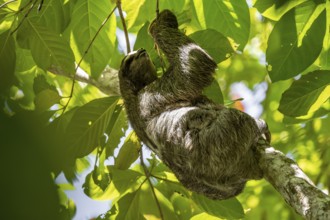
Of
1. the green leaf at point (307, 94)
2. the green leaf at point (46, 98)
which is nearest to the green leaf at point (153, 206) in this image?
the green leaf at point (46, 98)

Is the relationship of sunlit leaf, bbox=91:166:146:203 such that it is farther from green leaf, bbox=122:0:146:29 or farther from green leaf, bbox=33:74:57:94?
green leaf, bbox=122:0:146:29

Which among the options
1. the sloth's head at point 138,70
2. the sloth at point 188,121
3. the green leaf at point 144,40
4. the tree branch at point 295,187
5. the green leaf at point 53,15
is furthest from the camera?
the green leaf at point 144,40

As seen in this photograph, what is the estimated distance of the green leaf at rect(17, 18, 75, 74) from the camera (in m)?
4.48

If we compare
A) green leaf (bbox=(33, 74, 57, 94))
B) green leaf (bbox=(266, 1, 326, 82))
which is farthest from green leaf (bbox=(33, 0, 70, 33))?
green leaf (bbox=(266, 1, 326, 82))

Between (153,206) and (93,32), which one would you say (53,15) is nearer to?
(93,32)

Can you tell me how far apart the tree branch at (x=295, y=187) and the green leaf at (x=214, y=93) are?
142 centimetres

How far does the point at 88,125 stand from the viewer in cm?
457

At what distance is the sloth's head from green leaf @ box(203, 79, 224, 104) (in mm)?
767

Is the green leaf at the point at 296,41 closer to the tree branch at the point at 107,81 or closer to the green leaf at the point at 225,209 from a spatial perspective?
the green leaf at the point at 225,209

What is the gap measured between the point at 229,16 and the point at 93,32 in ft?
5.04

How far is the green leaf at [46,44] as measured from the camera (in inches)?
176

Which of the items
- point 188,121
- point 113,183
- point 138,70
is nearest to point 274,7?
point 188,121

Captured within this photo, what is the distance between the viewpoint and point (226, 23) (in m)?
4.62

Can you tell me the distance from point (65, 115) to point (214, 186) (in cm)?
184
